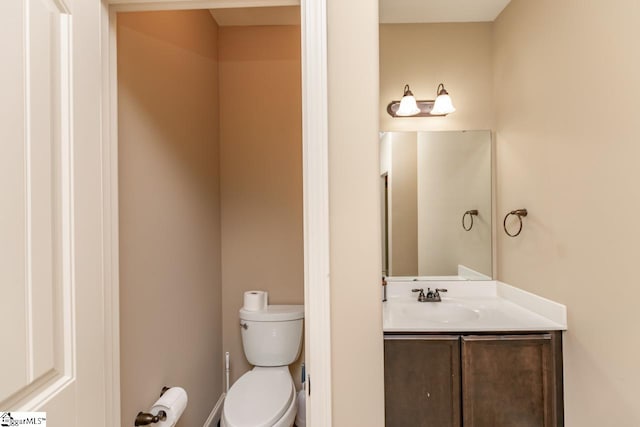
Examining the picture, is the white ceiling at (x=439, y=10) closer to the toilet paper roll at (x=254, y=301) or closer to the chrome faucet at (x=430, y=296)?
the chrome faucet at (x=430, y=296)

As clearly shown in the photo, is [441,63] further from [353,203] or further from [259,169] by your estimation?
[353,203]

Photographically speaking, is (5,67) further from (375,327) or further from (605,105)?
(605,105)

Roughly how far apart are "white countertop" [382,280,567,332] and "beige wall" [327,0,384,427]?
76 cm

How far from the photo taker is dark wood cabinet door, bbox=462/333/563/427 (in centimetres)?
164

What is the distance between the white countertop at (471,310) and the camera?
5.45 ft

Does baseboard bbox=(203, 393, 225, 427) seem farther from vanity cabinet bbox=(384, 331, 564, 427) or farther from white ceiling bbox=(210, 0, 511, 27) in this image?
white ceiling bbox=(210, 0, 511, 27)

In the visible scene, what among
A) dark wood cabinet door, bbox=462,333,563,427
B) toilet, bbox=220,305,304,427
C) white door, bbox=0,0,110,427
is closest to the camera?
white door, bbox=0,0,110,427

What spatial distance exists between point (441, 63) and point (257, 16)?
124 centimetres

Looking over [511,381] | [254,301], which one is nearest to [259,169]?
[254,301]

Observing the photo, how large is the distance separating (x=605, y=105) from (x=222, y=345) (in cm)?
A: 249

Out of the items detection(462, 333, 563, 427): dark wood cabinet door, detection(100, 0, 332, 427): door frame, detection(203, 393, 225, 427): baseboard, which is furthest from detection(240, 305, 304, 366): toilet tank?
detection(100, 0, 332, 427): door frame

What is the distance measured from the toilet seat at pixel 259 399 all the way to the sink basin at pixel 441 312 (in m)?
0.79

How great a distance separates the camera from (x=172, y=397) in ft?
4.69

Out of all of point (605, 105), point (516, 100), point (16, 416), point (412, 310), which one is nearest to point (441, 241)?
point (412, 310)
